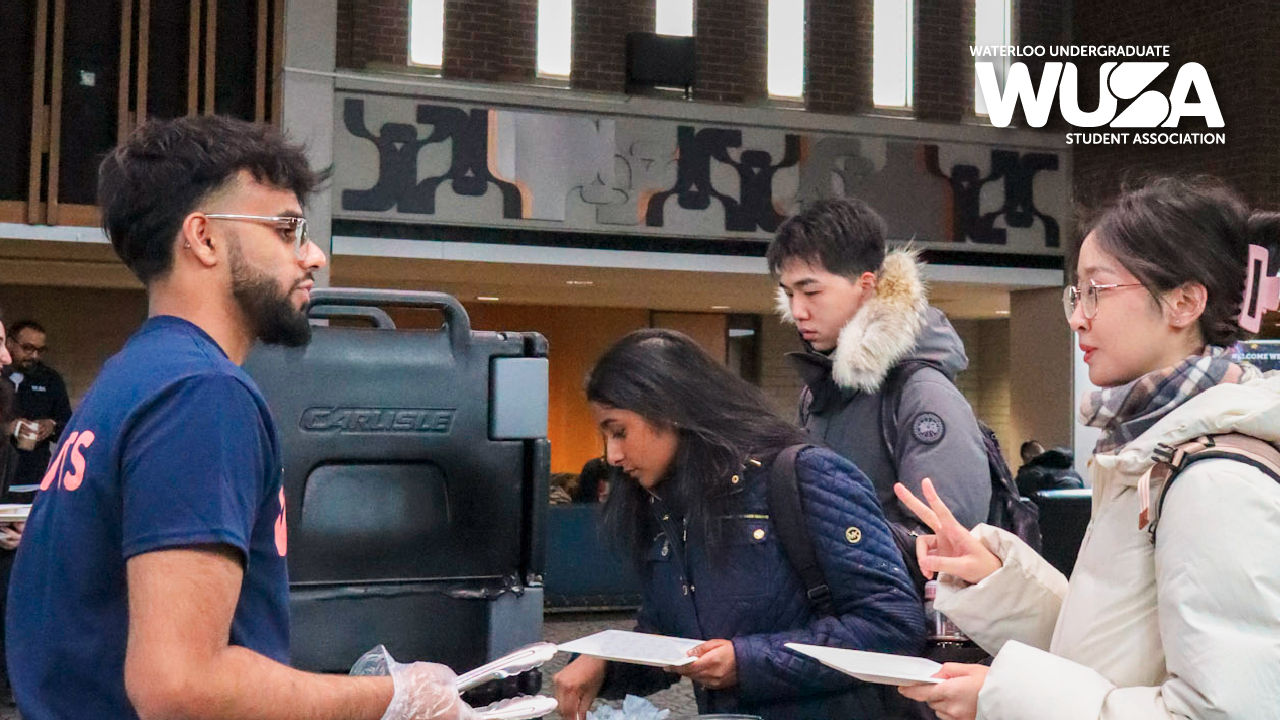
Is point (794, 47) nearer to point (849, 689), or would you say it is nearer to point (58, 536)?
point (849, 689)

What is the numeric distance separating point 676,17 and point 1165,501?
10144 mm

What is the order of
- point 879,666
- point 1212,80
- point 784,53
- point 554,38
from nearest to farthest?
point 879,666, point 554,38, point 784,53, point 1212,80

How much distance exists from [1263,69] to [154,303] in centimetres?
1155

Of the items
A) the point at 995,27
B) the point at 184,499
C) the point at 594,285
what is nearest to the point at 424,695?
the point at 184,499

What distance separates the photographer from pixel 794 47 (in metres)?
11.3

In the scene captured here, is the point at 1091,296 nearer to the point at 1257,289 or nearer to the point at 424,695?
the point at 1257,289

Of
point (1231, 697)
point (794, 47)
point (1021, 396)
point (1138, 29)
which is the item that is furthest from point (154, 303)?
point (1138, 29)

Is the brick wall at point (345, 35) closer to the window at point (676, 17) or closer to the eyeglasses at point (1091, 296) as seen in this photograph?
the window at point (676, 17)

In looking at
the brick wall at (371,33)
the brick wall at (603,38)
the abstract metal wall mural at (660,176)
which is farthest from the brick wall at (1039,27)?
the brick wall at (371,33)

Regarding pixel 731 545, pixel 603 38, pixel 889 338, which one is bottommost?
pixel 731 545

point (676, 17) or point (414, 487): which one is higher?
point (676, 17)

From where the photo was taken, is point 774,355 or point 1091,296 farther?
point 774,355

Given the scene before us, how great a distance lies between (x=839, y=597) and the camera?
2080mm

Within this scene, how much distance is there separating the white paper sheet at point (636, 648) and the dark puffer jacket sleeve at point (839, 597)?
12 cm
